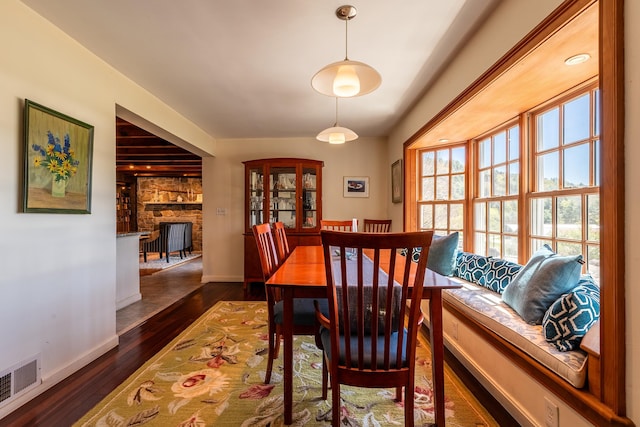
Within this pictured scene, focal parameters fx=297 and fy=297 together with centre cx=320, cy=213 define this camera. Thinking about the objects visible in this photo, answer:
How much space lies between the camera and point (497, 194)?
2.77m

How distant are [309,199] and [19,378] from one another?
336 centimetres

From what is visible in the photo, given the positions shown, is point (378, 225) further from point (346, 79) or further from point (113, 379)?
point (113, 379)

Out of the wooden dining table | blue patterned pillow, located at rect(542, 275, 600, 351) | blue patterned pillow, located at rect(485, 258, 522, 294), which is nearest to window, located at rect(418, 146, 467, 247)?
blue patterned pillow, located at rect(485, 258, 522, 294)

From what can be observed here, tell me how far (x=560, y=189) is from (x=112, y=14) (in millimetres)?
3057

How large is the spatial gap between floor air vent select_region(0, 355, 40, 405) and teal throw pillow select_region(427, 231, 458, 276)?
9.65ft

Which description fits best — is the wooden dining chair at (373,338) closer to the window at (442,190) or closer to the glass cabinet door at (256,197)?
the window at (442,190)

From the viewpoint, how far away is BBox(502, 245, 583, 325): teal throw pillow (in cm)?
157

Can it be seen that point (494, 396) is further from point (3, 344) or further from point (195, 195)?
point (195, 195)

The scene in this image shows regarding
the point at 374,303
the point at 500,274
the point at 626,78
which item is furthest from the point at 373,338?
the point at 500,274

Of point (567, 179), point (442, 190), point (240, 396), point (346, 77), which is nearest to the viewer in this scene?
point (346, 77)

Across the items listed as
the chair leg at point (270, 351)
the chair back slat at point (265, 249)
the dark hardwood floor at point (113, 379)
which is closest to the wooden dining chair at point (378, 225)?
the dark hardwood floor at point (113, 379)

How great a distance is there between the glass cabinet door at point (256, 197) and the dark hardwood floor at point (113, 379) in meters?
1.55

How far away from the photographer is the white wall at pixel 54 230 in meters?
1.62

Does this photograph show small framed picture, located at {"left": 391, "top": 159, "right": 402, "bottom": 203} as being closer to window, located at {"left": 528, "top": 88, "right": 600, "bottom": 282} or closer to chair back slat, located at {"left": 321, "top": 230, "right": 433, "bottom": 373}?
window, located at {"left": 528, "top": 88, "right": 600, "bottom": 282}
